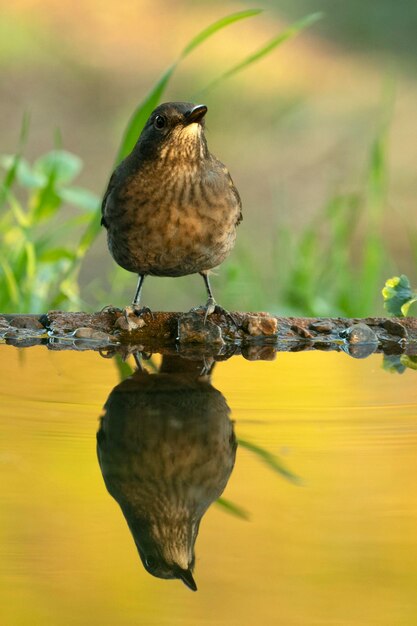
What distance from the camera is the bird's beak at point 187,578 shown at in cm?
140

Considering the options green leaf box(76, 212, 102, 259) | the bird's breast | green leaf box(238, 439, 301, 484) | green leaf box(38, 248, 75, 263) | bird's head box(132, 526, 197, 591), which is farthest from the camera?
green leaf box(38, 248, 75, 263)

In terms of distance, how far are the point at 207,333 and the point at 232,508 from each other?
1.36 m

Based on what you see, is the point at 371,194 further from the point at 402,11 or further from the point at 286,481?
the point at 402,11

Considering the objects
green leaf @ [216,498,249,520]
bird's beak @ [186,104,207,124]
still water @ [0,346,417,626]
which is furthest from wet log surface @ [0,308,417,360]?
green leaf @ [216,498,249,520]

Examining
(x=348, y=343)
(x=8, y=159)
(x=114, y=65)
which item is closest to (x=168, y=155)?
(x=348, y=343)

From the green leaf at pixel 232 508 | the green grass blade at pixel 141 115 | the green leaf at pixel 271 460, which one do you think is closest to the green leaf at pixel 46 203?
the green grass blade at pixel 141 115

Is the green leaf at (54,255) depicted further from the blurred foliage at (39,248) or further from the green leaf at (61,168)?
the green leaf at (61,168)

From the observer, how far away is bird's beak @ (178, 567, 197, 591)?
4.59ft

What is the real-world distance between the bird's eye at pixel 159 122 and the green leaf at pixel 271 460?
137 cm

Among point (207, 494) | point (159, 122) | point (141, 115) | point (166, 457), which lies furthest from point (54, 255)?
point (207, 494)

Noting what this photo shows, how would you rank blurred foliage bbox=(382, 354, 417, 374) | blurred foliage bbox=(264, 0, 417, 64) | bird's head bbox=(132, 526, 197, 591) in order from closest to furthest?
bird's head bbox=(132, 526, 197, 591) < blurred foliage bbox=(382, 354, 417, 374) < blurred foliage bbox=(264, 0, 417, 64)

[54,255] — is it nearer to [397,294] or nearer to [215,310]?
[215,310]

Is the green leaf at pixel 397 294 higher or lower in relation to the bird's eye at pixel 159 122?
lower

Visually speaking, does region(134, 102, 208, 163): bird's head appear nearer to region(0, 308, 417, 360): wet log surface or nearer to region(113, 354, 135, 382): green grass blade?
region(0, 308, 417, 360): wet log surface
